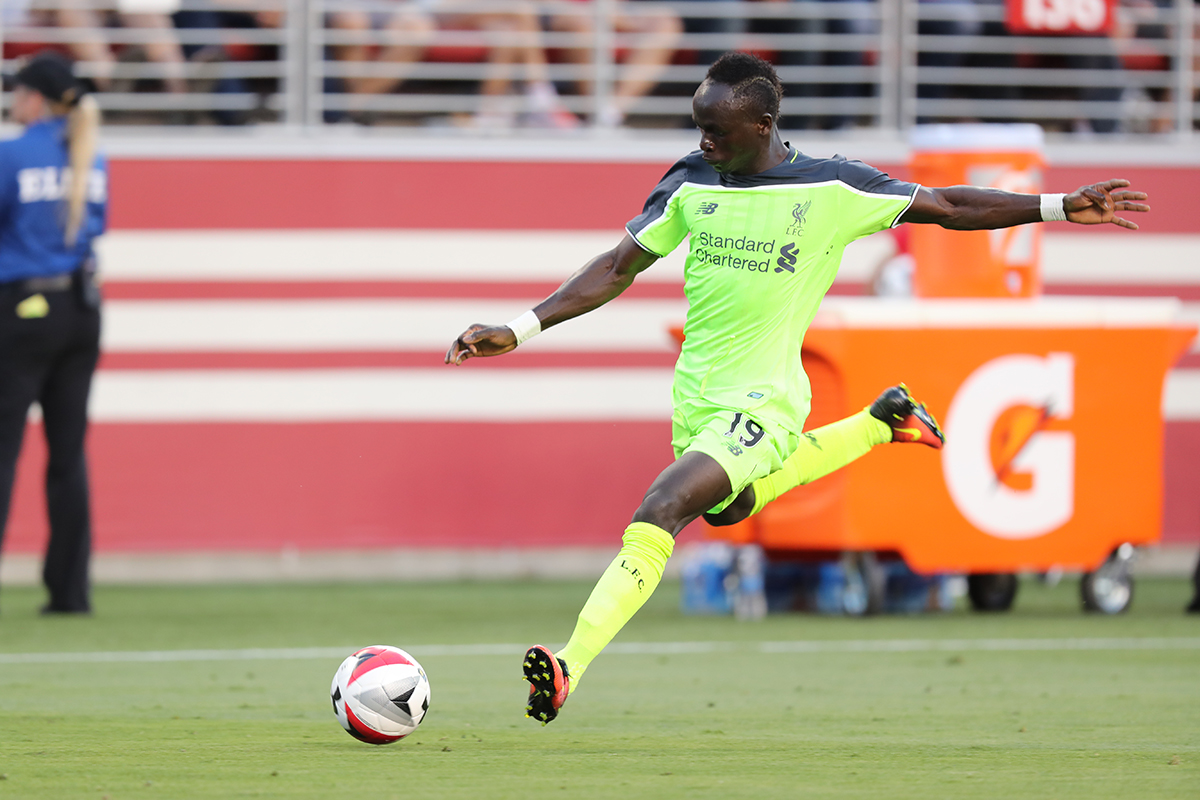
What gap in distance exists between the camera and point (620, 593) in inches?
219

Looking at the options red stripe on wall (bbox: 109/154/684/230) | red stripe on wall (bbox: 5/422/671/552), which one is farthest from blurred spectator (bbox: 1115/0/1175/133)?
red stripe on wall (bbox: 5/422/671/552)

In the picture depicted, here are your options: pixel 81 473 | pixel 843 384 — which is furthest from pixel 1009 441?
pixel 81 473

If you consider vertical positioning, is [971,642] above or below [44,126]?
below

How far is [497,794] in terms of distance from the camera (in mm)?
4762

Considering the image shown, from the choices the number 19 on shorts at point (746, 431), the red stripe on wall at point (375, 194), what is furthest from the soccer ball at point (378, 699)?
the red stripe on wall at point (375, 194)

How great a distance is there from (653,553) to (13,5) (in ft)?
28.7

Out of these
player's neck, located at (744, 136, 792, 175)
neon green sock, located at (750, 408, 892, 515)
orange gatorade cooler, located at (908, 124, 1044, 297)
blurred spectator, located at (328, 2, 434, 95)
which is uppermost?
blurred spectator, located at (328, 2, 434, 95)

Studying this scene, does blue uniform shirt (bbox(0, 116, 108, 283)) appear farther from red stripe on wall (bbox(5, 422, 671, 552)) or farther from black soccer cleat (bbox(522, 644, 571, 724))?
black soccer cleat (bbox(522, 644, 571, 724))

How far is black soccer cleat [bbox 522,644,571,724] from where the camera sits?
522 cm

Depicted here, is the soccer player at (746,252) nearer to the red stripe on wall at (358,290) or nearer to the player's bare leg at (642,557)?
the player's bare leg at (642,557)

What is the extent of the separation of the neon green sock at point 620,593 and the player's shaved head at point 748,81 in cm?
144

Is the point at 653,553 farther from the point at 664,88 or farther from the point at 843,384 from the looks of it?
the point at 664,88

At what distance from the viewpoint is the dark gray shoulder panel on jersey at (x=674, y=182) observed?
20.3ft

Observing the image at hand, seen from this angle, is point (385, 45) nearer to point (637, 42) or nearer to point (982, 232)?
point (637, 42)
